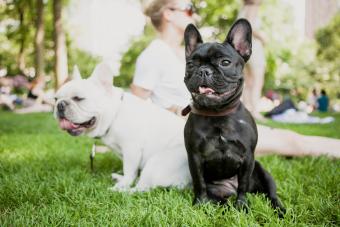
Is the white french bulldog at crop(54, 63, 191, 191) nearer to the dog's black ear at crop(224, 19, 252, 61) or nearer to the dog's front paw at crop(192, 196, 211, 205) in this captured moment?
the dog's front paw at crop(192, 196, 211, 205)

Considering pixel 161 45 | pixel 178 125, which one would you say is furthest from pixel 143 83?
pixel 178 125

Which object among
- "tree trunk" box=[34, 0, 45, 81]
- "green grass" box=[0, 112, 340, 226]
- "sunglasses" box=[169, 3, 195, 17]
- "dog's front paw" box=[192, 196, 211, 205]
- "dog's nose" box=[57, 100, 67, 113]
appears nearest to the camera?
"green grass" box=[0, 112, 340, 226]

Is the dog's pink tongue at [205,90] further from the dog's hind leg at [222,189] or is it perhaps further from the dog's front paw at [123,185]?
the dog's front paw at [123,185]

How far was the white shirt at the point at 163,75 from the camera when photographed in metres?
4.10

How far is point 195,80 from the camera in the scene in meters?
2.29

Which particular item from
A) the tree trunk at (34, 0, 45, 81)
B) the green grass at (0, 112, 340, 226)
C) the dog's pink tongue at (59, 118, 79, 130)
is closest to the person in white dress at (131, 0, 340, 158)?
the green grass at (0, 112, 340, 226)

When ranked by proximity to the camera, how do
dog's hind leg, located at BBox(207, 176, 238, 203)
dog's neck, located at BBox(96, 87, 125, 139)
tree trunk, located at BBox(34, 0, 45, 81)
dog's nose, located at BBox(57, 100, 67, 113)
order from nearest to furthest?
dog's hind leg, located at BBox(207, 176, 238, 203)
dog's nose, located at BBox(57, 100, 67, 113)
dog's neck, located at BBox(96, 87, 125, 139)
tree trunk, located at BBox(34, 0, 45, 81)

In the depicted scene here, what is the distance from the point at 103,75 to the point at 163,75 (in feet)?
3.69

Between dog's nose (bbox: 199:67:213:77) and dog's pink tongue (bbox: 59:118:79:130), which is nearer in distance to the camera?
dog's nose (bbox: 199:67:213:77)

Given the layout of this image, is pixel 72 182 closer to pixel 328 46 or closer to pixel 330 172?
pixel 330 172

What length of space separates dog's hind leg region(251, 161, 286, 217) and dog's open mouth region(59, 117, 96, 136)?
128cm

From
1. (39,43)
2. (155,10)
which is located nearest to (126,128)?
(155,10)

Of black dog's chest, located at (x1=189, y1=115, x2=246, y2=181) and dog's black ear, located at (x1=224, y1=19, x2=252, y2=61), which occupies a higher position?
dog's black ear, located at (x1=224, y1=19, x2=252, y2=61)

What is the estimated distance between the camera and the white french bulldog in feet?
9.66
